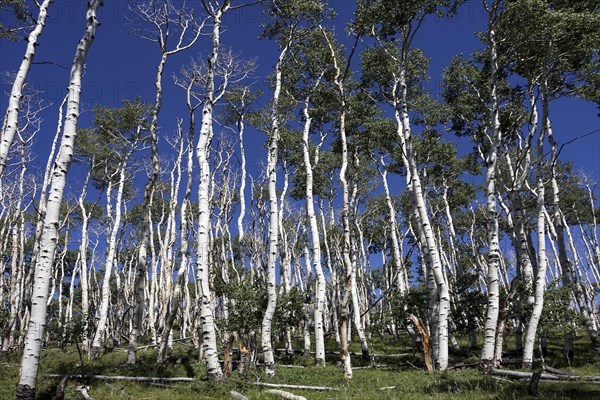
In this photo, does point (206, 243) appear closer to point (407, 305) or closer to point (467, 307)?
point (407, 305)

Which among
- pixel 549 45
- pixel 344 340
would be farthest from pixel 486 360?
pixel 549 45

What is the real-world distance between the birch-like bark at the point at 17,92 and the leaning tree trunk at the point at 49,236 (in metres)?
2.51

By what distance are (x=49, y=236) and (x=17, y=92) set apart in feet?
18.6

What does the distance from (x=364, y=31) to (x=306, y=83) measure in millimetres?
4910

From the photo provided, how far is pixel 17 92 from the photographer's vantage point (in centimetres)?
1055

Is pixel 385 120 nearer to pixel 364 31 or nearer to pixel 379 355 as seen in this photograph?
pixel 364 31

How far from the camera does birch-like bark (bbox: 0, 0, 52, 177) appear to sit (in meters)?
9.54

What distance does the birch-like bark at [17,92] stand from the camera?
9.54 metres

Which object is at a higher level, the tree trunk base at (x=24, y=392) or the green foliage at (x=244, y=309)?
the green foliage at (x=244, y=309)

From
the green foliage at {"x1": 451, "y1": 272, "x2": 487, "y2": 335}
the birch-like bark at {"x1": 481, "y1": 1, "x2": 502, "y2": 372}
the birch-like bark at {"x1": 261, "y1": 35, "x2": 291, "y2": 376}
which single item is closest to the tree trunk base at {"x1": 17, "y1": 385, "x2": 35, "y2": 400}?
the birch-like bark at {"x1": 261, "y1": 35, "x2": 291, "y2": 376}

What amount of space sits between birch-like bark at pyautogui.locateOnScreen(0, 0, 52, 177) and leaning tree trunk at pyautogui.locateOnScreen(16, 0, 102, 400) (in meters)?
2.51

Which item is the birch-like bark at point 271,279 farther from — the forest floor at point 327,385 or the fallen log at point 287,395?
the fallen log at point 287,395

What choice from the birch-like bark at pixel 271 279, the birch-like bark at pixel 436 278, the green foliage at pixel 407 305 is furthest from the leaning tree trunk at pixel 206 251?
the green foliage at pixel 407 305

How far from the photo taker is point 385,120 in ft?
71.7
